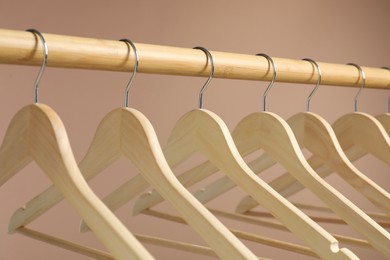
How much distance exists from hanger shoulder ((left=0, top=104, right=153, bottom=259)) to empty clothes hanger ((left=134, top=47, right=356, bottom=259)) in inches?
9.9

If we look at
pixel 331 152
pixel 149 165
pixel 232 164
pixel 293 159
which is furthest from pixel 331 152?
pixel 149 165

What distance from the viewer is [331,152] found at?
117cm

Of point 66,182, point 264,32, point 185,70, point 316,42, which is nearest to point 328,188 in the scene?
point 185,70

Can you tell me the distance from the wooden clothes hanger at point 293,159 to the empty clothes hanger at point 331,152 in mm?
91

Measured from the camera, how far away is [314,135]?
1.20 meters

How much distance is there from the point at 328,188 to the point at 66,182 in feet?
1.38

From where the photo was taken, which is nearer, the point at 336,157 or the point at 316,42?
the point at 336,157

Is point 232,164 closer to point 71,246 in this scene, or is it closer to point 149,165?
point 149,165

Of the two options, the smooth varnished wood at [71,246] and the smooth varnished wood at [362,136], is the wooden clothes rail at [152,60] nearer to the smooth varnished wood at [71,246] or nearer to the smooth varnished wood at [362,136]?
the smooth varnished wood at [362,136]

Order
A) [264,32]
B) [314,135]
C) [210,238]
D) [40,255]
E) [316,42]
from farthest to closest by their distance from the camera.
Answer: [316,42], [264,32], [40,255], [314,135], [210,238]

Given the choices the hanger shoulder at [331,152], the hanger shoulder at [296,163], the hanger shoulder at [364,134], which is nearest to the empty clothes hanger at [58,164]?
the hanger shoulder at [296,163]

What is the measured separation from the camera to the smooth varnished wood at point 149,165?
30.7 inches

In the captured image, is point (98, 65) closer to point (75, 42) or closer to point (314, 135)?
point (75, 42)

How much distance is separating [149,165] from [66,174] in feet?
0.43
